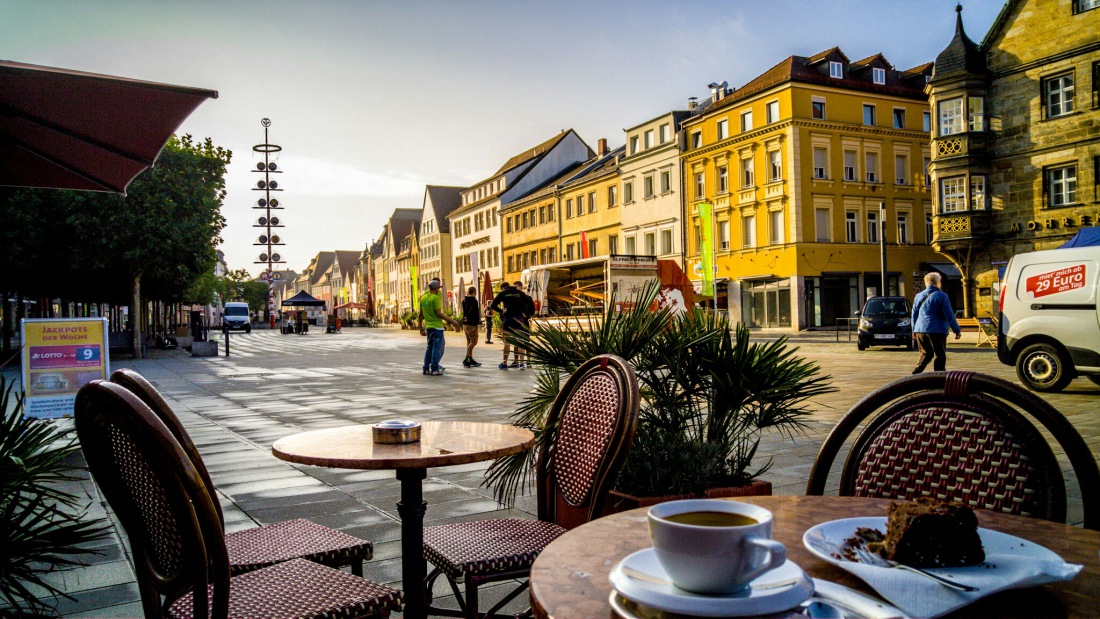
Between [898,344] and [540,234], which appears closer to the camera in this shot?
[898,344]

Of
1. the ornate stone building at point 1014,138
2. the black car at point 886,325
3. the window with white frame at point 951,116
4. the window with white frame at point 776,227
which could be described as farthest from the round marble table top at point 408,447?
the window with white frame at point 776,227

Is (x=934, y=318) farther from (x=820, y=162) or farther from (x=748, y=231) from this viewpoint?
(x=748, y=231)

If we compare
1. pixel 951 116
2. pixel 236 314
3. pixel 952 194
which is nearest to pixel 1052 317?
pixel 952 194

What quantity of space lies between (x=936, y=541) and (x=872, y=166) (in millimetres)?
44619

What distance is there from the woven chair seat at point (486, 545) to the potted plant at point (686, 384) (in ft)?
2.35

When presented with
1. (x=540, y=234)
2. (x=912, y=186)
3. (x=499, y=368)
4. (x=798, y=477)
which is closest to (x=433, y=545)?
(x=798, y=477)

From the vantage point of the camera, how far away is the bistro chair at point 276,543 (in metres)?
2.38

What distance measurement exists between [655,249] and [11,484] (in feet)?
155

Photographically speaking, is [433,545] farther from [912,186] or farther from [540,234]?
[540,234]

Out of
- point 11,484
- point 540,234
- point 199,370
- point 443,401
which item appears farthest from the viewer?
point 540,234

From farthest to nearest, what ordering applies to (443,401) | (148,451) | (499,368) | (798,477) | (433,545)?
(499,368)
(443,401)
(798,477)
(433,545)
(148,451)

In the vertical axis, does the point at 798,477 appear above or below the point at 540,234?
below

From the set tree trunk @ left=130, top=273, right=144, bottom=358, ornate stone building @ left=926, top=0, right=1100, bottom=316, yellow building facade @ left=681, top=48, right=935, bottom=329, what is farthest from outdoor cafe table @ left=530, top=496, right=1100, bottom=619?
yellow building facade @ left=681, top=48, right=935, bottom=329

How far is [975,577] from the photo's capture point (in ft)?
3.84
